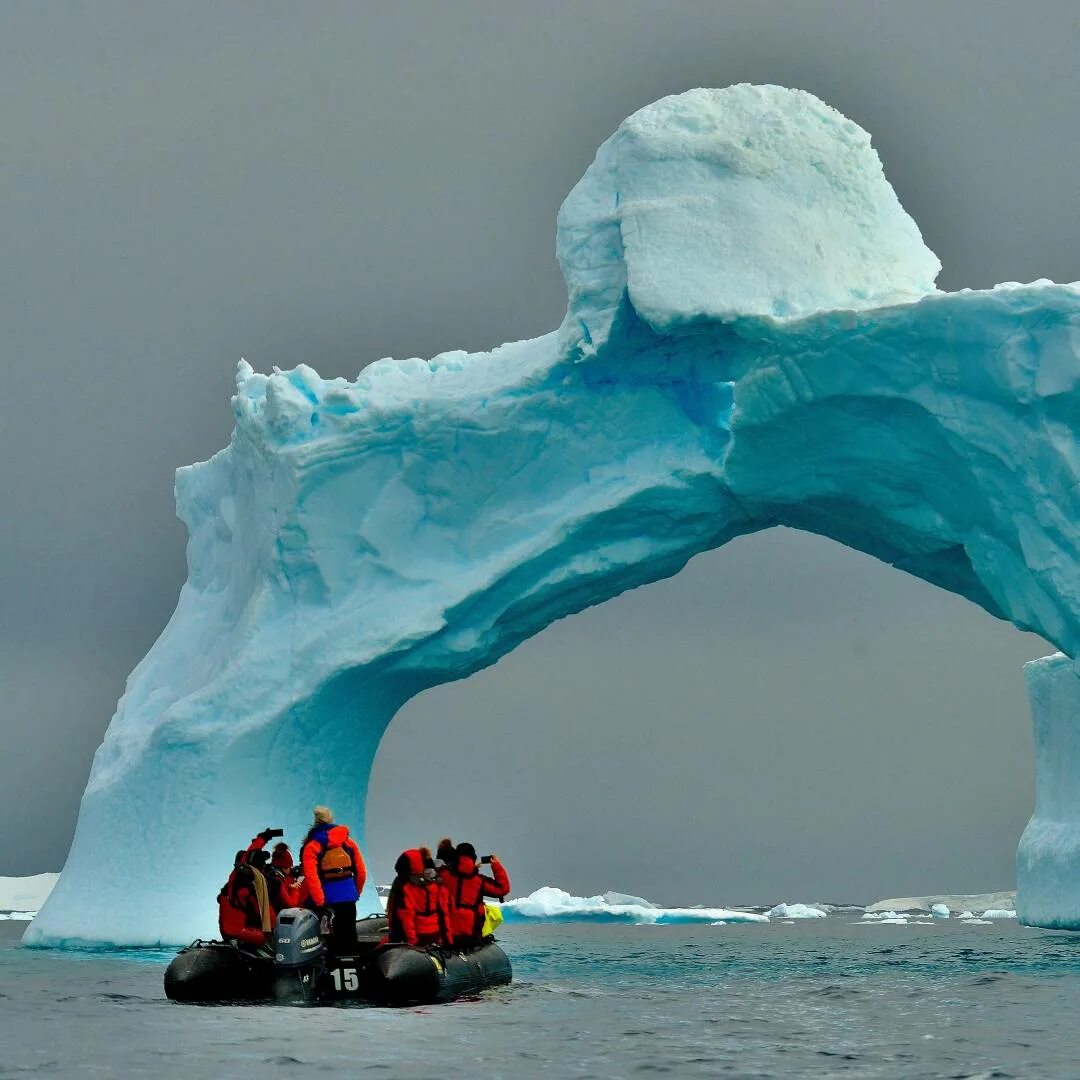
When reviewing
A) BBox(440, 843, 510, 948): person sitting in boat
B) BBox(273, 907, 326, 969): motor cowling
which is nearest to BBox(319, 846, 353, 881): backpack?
BBox(273, 907, 326, 969): motor cowling

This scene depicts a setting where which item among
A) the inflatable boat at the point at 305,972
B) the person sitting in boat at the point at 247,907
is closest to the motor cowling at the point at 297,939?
the inflatable boat at the point at 305,972

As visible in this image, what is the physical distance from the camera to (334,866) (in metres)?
13.0

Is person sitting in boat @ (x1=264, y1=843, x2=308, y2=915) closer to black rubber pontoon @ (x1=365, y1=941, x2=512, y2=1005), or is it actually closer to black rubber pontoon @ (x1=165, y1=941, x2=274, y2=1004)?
black rubber pontoon @ (x1=165, y1=941, x2=274, y2=1004)

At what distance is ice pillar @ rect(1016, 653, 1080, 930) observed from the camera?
24172 mm

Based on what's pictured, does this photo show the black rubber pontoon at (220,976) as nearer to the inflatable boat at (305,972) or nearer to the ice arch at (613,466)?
the inflatable boat at (305,972)

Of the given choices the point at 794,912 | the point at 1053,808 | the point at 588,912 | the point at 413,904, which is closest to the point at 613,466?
the point at 413,904

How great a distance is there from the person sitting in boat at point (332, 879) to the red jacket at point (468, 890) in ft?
4.24

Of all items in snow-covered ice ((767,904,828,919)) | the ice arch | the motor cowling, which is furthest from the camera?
snow-covered ice ((767,904,828,919))

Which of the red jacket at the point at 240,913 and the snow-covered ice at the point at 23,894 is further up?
the snow-covered ice at the point at 23,894

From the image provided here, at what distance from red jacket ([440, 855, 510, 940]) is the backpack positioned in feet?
4.42

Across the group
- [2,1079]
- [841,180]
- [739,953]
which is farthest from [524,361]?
[2,1079]

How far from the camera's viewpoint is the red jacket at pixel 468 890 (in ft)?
Answer: 47.1

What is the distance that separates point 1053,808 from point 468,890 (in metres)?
12.7

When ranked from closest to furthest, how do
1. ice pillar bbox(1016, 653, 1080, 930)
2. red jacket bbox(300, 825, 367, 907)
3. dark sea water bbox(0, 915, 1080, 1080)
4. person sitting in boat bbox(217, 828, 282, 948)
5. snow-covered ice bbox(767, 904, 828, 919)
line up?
dark sea water bbox(0, 915, 1080, 1080) → red jacket bbox(300, 825, 367, 907) → person sitting in boat bbox(217, 828, 282, 948) → ice pillar bbox(1016, 653, 1080, 930) → snow-covered ice bbox(767, 904, 828, 919)
